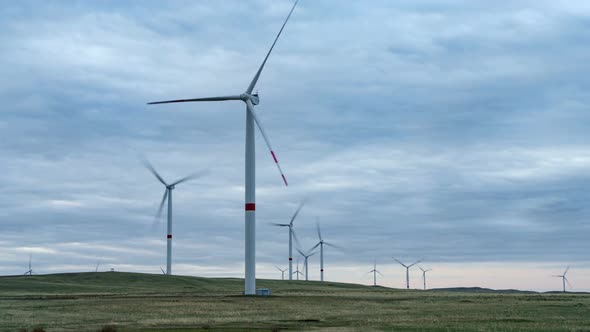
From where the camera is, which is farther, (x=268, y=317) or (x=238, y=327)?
(x=268, y=317)

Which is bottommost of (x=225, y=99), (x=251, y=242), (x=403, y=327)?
(x=403, y=327)

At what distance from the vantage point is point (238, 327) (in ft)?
166

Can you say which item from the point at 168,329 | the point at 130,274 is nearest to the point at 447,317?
the point at 168,329

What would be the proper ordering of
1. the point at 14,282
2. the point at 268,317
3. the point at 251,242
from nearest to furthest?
1. the point at 268,317
2. the point at 251,242
3. the point at 14,282

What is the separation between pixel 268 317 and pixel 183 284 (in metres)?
108

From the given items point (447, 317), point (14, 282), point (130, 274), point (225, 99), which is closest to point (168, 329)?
point (447, 317)

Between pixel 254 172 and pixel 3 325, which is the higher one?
pixel 254 172

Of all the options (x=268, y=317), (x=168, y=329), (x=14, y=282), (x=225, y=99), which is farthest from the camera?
(x=14, y=282)

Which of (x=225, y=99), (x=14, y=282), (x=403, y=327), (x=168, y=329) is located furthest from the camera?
(x=14, y=282)

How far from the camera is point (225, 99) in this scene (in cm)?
10850

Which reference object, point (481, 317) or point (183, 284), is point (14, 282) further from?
point (481, 317)

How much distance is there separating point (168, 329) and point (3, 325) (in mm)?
12994

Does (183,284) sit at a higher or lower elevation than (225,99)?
lower

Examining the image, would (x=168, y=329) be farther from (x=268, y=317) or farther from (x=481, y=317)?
(x=481, y=317)
